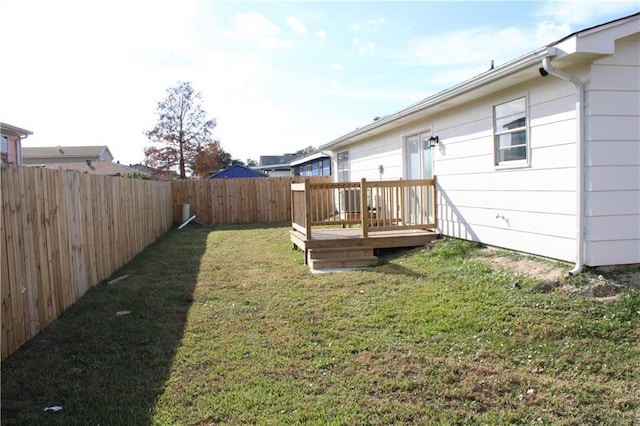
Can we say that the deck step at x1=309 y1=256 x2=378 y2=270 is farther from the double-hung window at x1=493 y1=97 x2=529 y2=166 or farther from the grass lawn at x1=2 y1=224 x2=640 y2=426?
the double-hung window at x1=493 y1=97 x2=529 y2=166

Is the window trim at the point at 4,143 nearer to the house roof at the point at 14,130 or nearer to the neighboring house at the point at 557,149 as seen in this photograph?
the house roof at the point at 14,130

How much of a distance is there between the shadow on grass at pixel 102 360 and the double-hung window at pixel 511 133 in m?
4.88

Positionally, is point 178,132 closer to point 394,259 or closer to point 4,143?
point 4,143

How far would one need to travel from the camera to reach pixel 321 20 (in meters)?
8.09

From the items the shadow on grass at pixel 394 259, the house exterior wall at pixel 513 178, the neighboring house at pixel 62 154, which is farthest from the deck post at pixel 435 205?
the neighboring house at pixel 62 154

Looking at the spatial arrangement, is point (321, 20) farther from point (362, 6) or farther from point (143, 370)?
point (143, 370)

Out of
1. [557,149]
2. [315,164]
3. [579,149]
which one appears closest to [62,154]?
[315,164]

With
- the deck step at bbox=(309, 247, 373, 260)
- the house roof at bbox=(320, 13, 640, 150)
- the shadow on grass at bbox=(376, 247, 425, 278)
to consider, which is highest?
the house roof at bbox=(320, 13, 640, 150)

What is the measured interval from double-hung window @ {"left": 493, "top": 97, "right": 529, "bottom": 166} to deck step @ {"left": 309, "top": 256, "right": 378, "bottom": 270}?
254 centimetres

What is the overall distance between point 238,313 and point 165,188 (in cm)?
1079

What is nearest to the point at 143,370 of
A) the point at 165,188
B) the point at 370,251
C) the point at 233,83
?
the point at 370,251

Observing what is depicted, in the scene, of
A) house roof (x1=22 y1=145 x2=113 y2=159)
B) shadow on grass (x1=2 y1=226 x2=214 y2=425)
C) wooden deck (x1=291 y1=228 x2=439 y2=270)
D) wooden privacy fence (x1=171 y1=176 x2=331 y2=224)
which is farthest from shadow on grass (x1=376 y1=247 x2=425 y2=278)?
house roof (x1=22 y1=145 x2=113 y2=159)

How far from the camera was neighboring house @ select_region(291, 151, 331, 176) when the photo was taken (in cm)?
2072

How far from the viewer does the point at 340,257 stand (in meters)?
7.53
